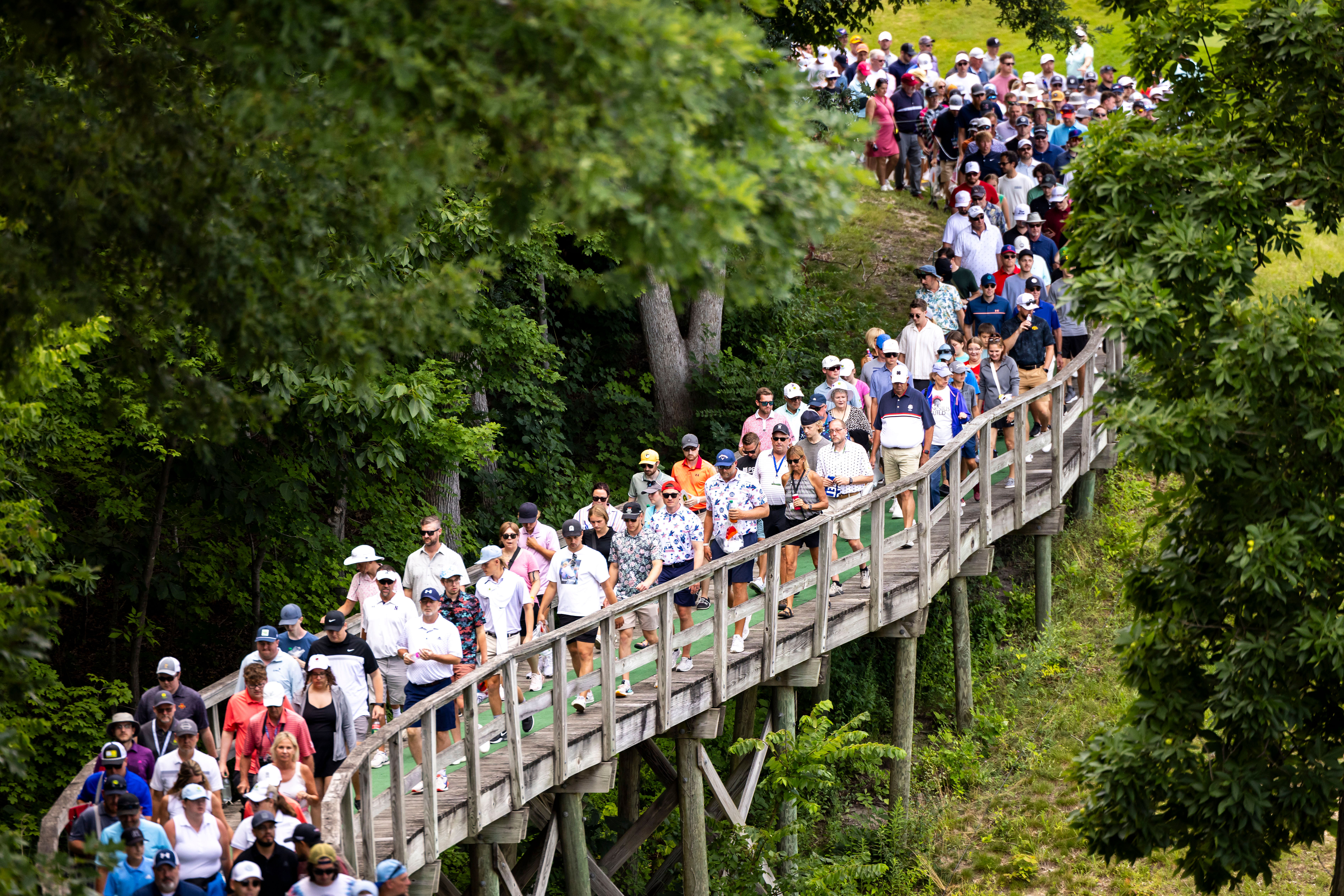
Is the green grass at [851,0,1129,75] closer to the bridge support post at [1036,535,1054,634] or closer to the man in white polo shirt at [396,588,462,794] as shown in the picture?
the bridge support post at [1036,535,1054,634]

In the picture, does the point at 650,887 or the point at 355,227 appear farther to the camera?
the point at 650,887

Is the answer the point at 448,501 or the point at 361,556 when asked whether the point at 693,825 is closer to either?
the point at 361,556

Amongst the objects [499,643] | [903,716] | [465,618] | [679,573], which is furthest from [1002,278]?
[465,618]

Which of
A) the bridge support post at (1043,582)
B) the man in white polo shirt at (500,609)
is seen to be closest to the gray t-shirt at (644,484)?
the man in white polo shirt at (500,609)

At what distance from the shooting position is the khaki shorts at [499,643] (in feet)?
39.6

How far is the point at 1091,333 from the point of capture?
1945 centimetres

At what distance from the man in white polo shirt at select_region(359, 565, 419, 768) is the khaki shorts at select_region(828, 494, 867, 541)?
434cm

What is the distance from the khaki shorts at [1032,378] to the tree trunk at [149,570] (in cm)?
944

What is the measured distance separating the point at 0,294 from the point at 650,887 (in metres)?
11.2

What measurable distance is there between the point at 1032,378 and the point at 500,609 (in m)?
8.50

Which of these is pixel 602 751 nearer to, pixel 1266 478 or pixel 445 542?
pixel 1266 478

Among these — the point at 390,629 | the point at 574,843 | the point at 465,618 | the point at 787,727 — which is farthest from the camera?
the point at 787,727

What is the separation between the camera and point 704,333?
22.8 meters

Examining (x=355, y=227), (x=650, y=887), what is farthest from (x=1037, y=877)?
(x=355, y=227)
